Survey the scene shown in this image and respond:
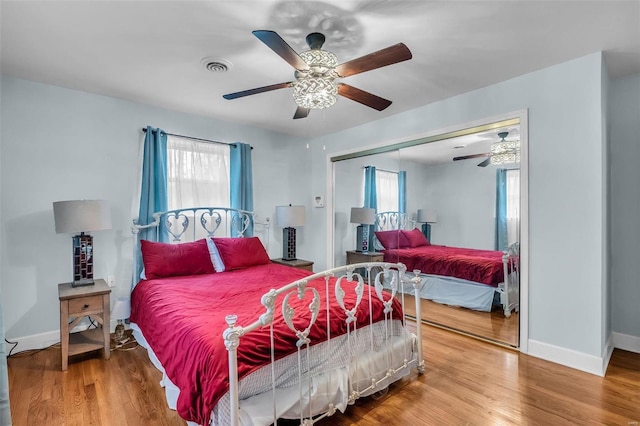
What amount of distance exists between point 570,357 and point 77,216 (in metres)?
4.46

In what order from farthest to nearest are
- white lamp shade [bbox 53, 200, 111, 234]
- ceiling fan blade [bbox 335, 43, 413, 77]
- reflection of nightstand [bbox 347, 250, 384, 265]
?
reflection of nightstand [bbox 347, 250, 384, 265] < white lamp shade [bbox 53, 200, 111, 234] < ceiling fan blade [bbox 335, 43, 413, 77]

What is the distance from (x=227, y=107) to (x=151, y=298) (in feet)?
7.37

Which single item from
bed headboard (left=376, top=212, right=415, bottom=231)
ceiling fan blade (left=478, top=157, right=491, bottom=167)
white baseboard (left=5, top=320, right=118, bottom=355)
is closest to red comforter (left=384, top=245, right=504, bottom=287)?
bed headboard (left=376, top=212, right=415, bottom=231)

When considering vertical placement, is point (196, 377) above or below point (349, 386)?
above

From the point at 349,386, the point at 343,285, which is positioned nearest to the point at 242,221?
the point at 343,285

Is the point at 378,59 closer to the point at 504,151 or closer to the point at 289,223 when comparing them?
the point at 504,151

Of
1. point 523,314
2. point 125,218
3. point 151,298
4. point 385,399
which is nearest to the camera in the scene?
point 385,399

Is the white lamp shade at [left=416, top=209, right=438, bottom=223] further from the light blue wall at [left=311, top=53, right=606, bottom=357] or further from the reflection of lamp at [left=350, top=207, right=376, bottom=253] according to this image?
the light blue wall at [left=311, top=53, right=606, bottom=357]

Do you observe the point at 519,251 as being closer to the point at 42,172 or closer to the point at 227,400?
the point at 227,400

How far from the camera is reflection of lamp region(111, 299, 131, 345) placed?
10.4 feet

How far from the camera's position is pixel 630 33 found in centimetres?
224

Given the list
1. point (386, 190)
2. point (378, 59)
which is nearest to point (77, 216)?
point (378, 59)

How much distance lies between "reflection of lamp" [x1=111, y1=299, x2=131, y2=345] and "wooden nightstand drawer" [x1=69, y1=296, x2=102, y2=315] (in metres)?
0.37

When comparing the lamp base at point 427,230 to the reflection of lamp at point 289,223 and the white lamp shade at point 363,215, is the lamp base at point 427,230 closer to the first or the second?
the white lamp shade at point 363,215
